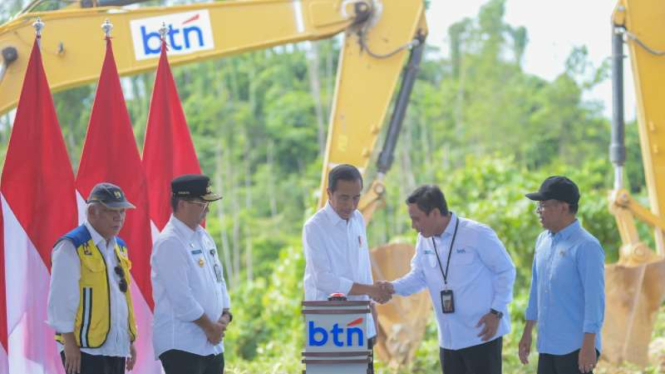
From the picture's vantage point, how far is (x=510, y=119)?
36.5 m

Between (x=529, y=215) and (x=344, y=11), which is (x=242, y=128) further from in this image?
(x=344, y=11)

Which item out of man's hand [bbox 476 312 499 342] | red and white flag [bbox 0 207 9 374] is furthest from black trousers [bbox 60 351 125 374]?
man's hand [bbox 476 312 499 342]

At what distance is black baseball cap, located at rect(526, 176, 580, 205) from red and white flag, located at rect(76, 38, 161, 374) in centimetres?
265

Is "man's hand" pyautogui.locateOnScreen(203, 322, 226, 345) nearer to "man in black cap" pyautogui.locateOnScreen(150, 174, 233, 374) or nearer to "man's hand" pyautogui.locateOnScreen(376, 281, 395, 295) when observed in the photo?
"man in black cap" pyautogui.locateOnScreen(150, 174, 233, 374)

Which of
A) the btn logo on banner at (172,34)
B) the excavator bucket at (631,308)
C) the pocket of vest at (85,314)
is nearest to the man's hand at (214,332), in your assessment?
the pocket of vest at (85,314)

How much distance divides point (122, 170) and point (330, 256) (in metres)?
1.67

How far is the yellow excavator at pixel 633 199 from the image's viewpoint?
33.7ft

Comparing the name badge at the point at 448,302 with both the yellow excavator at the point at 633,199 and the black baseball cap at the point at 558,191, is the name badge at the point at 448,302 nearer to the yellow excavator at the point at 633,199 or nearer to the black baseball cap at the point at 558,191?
the black baseball cap at the point at 558,191

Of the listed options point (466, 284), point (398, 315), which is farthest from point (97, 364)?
point (398, 315)

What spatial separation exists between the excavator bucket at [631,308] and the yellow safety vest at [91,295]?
6120 millimetres

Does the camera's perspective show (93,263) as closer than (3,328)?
Yes

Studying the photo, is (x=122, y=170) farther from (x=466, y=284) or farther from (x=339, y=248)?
(x=466, y=284)

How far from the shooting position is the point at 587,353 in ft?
19.1

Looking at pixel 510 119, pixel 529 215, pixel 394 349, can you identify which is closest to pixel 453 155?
pixel 510 119
